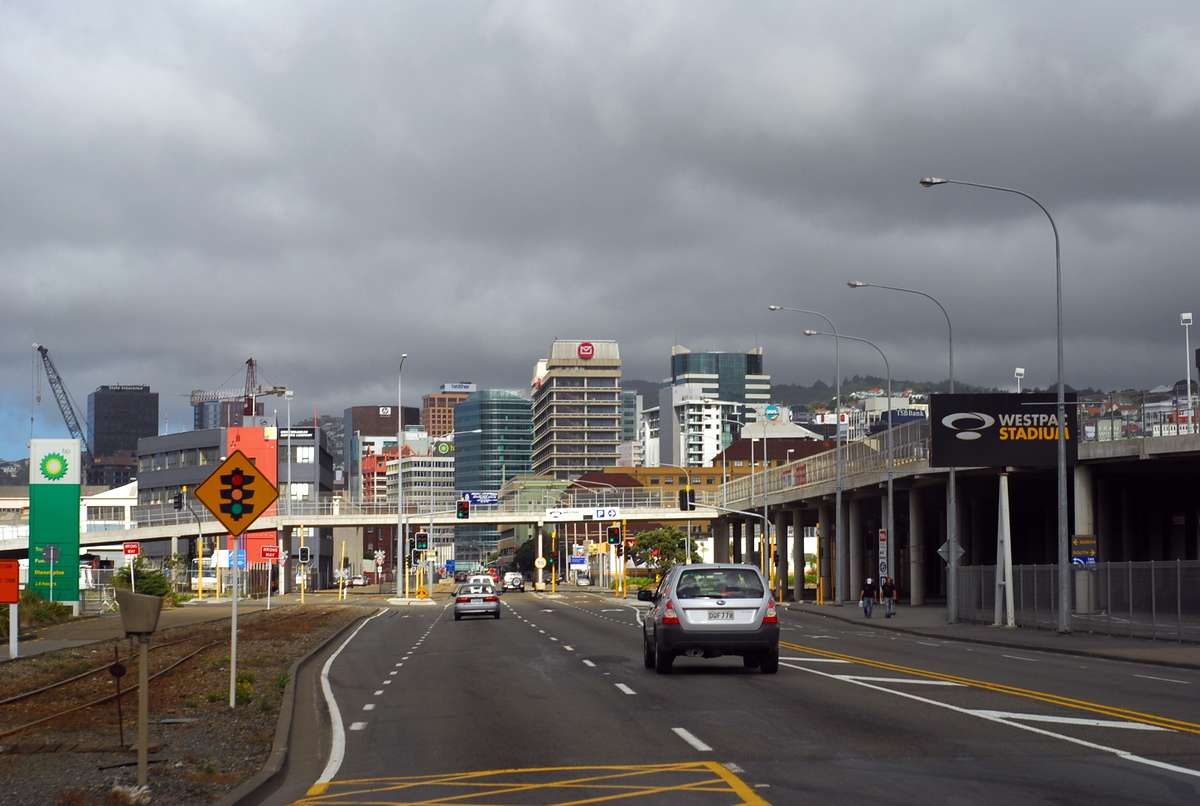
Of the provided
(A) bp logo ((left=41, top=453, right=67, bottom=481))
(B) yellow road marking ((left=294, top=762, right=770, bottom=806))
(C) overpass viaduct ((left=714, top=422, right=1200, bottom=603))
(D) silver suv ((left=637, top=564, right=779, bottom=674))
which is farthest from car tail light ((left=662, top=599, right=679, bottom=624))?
(A) bp logo ((left=41, top=453, right=67, bottom=481))

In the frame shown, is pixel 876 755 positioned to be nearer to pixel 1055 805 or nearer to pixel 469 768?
pixel 1055 805

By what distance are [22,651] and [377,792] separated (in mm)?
23334

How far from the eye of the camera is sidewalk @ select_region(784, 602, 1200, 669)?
27.9 metres

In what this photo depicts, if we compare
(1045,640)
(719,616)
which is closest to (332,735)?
(719,616)

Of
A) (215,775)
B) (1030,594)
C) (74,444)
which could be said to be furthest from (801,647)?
(74,444)

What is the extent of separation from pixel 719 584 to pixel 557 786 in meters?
10.9

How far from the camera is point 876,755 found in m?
12.0

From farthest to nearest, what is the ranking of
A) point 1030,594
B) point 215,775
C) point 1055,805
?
point 1030,594
point 215,775
point 1055,805

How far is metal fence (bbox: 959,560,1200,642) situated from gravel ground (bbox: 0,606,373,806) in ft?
68.8

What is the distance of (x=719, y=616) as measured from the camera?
20.9 meters

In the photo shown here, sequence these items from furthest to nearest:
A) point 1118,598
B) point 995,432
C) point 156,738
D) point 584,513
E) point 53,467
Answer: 1. point 584,513
2. point 53,467
3. point 995,432
4. point 1118,598
5. point 156,738

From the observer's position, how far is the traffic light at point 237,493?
17188 millimetres

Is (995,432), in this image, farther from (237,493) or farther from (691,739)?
(691,739)

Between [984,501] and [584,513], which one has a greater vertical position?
[984,501]
